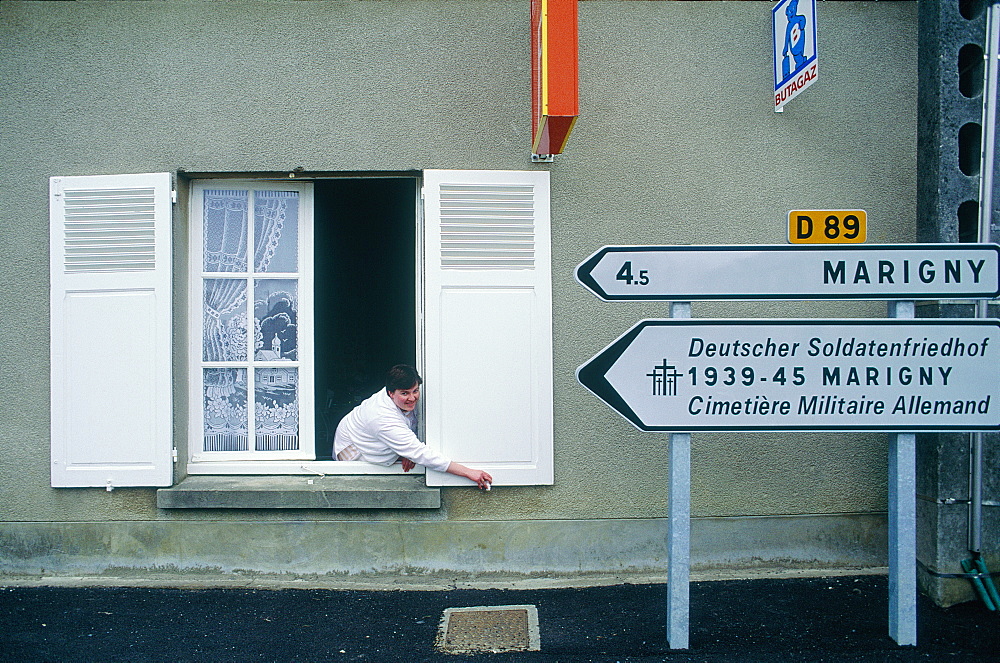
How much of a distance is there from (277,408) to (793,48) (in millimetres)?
3833

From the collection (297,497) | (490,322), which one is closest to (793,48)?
(490,322)

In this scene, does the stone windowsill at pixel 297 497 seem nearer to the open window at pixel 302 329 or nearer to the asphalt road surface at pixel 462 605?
the open window at pixel 302 329

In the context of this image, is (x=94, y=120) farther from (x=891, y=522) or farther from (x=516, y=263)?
(x=891, y=522)

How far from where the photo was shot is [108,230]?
15.4 feet

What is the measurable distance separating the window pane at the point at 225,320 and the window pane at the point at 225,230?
0.11m

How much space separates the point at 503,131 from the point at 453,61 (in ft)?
1.74

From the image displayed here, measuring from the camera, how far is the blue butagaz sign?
418 centimetres

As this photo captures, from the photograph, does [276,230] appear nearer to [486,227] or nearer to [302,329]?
[302,329]

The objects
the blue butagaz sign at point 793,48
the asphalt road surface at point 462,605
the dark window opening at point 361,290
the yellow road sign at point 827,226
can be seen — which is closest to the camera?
the asphalt road surface at point 462,605

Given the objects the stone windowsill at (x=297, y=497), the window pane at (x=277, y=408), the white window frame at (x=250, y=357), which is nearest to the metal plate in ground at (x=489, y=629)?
the stone windowsill at (x=297, y=497)

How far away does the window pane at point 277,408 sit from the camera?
4984 mm

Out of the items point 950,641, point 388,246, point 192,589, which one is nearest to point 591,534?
point 950,641

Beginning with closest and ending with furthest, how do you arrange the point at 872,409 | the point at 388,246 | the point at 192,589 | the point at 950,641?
the point at 872,409 < the point at 950,641 < the point at 192,589 < the point at 388,246

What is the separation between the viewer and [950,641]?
3.89 metres
